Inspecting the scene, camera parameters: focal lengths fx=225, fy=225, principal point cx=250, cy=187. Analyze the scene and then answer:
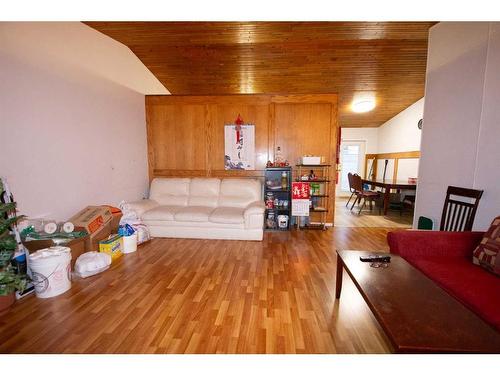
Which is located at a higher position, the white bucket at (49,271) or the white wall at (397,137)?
the white wall at (397,137)

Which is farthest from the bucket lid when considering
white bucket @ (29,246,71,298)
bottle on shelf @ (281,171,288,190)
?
bottle on shelf @ (281,171,288,190)

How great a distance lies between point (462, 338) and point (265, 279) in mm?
1493

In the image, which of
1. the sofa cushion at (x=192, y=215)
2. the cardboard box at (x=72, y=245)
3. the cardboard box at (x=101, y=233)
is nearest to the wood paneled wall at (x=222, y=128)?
the sofa cushion at (x=192, y=215)

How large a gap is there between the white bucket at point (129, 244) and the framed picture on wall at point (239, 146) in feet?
6.40

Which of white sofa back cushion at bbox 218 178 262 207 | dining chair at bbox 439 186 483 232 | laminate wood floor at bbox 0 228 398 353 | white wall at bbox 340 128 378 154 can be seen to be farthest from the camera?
white wall at bbox 340 128 378 154

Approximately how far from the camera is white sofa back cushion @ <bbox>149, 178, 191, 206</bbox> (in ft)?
12.4

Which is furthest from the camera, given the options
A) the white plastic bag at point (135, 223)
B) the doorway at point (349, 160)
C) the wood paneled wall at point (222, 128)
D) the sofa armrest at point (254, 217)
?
the doorway at point (349, 160)

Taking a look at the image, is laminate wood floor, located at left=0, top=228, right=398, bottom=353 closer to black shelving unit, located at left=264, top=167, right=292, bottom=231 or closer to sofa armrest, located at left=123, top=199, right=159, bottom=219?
sofa armrest, located at left=123, top=199, right=159, bottom=219

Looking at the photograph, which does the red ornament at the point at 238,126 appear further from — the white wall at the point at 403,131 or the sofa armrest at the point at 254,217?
the white wall at the point at 403,131

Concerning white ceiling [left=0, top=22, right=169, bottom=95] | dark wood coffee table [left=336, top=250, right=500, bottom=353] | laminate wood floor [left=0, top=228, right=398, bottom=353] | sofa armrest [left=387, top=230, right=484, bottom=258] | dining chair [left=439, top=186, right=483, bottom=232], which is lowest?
laminate wood floor [left=0, top=228, right=398, bottom=353]

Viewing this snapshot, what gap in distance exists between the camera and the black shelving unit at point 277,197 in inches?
150

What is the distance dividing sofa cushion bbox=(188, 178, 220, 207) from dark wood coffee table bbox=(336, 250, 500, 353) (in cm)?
262
